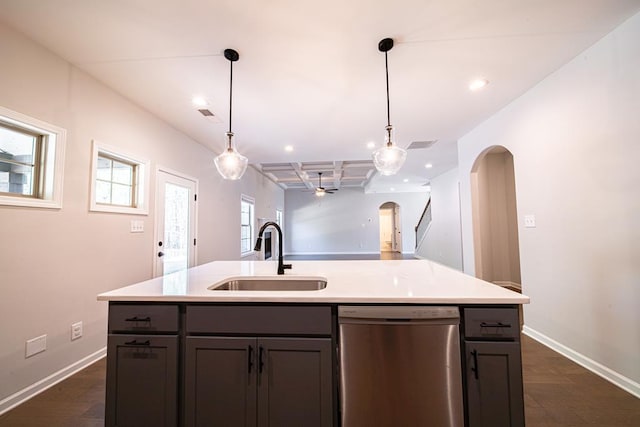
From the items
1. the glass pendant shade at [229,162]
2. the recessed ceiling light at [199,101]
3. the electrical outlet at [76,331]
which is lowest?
the electrical outlet at [76,331]

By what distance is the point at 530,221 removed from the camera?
9.24ft

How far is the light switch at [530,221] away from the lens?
9.09ft

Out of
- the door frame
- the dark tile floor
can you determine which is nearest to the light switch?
the dark tile floor

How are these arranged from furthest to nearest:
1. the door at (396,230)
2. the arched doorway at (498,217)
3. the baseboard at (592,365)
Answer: the door at (396,230) < the arched doorway at (498,217) < the baseboard at (592,365)

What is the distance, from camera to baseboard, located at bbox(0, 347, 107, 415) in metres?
1.74

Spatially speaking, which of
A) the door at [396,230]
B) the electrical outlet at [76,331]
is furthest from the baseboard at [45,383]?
the door at [396,230]

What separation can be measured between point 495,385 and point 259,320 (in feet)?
3.94

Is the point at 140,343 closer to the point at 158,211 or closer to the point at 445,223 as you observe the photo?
the point at 158,211

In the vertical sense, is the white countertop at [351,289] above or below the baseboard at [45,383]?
above

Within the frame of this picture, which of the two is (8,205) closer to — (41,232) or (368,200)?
(41,232)

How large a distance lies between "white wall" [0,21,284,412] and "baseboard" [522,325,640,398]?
447 cm

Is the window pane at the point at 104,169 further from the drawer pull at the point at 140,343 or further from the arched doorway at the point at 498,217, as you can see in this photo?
the arched doorway at the point at 498,217

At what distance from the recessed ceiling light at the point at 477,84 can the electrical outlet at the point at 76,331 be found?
4463 millimetres

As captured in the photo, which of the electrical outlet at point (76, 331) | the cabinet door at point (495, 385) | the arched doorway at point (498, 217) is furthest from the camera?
the arched doorway at point (498, 217)
